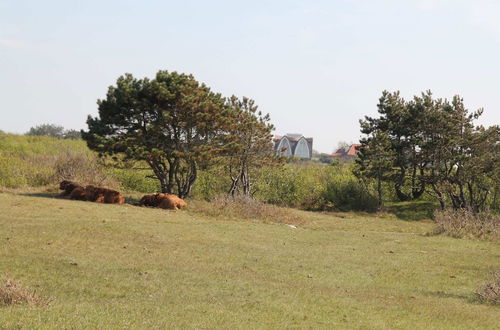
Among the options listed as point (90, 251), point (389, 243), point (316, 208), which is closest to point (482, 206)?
point (316, 208)

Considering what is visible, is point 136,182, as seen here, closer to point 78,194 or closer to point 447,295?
point 78,194

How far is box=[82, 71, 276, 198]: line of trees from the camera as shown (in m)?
26.0

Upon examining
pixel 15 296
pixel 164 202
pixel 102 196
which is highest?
pixel 102 196

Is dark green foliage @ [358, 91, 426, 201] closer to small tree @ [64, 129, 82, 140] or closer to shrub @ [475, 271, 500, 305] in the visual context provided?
shrub @ [475, 271, 500, 305]

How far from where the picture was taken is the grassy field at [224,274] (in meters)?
8.26

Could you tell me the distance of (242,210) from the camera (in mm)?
24188

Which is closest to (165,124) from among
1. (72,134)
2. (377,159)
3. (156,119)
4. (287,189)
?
(156,119)

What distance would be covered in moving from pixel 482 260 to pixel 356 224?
35.5 feet

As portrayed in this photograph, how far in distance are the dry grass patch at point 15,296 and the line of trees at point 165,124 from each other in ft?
57.3

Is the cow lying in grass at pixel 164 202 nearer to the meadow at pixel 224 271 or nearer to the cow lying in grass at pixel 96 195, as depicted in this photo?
the meadow at pixel 224 271

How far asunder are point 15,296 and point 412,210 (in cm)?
3012

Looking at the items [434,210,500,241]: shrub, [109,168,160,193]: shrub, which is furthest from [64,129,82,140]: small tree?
[434,210,500,241]: shrub

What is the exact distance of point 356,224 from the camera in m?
26.8

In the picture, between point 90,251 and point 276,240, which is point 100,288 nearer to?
point 90,251
